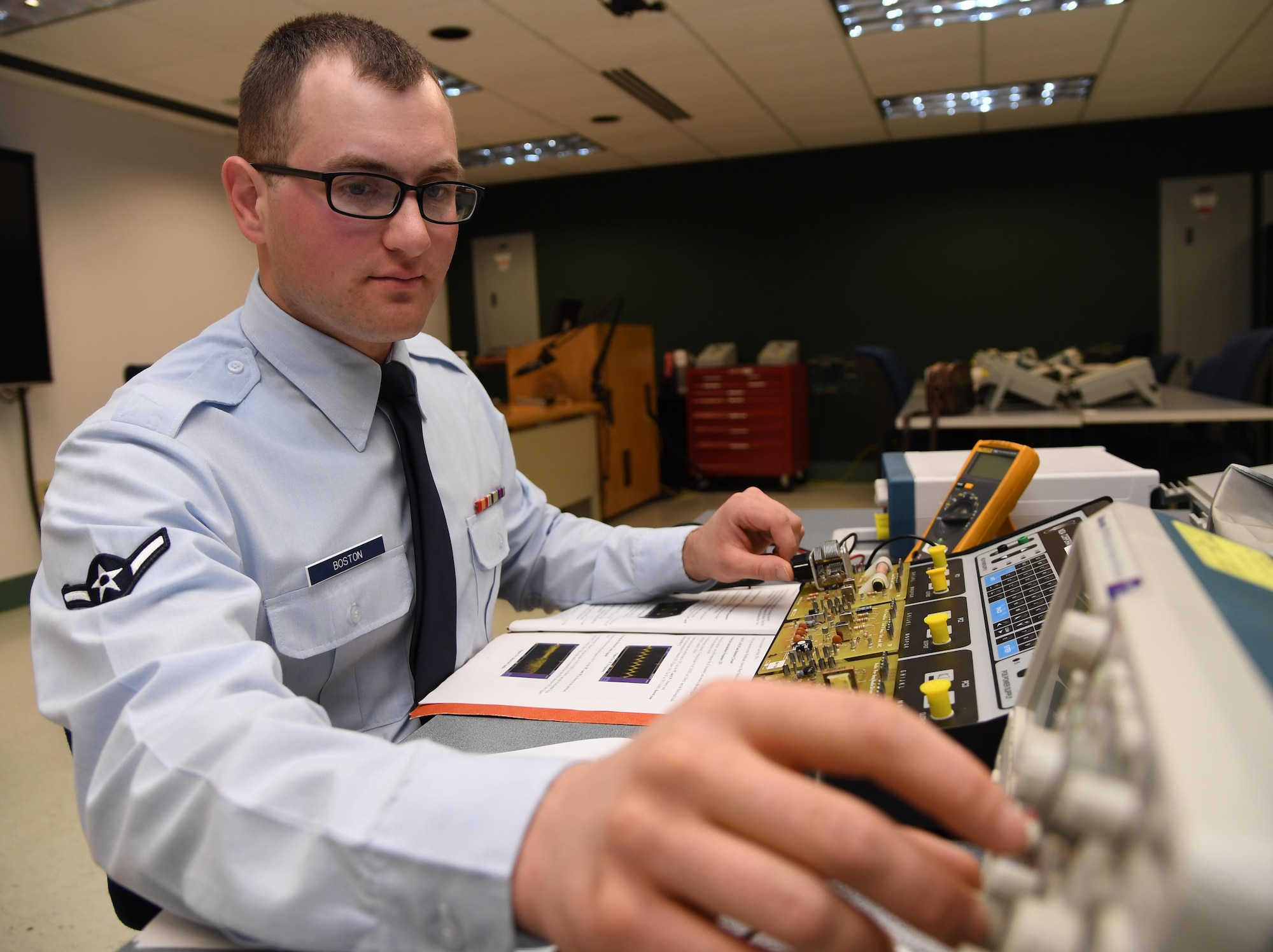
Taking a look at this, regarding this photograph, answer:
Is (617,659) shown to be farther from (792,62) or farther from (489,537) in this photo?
(792,62)

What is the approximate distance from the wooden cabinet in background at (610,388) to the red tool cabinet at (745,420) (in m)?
0.62

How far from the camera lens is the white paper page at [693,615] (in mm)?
1016

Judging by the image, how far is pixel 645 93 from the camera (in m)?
5.02

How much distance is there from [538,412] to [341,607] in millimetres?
3654

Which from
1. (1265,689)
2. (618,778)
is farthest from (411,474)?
(1265,689)

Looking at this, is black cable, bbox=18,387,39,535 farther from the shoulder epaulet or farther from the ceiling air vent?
the shoulder epaulet

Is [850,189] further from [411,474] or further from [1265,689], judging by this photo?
[1265,689]

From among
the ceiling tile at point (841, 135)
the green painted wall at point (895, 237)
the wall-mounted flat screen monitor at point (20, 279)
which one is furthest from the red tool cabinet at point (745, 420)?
the wall-mounted flat screen monitor at point (20, 279)

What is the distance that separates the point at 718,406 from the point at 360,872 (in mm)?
5949

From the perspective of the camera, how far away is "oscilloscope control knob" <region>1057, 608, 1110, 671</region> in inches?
13.0

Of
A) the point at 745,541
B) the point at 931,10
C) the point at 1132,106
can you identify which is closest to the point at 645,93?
the point at 931,10

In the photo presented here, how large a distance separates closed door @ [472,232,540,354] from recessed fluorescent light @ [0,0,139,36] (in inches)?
167

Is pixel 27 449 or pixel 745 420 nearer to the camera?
pixel 27 449

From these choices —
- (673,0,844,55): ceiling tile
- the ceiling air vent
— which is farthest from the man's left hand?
the ceiling air vent
